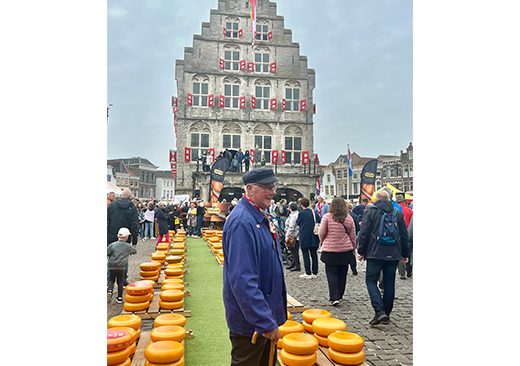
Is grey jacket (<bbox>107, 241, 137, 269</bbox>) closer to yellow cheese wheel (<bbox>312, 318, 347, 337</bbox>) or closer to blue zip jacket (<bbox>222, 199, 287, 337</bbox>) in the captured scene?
yellow cheese wheel (<bbox>312, 318, 347, 337</bbox>)

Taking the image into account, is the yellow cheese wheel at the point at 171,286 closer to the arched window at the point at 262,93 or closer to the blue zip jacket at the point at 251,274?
the blue zip jacket at the point at 251,274

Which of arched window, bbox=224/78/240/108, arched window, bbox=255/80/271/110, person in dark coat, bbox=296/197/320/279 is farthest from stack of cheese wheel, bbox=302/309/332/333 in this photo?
arched window, bbox=255/80/271/110

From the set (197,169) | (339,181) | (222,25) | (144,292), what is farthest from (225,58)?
(339,181)

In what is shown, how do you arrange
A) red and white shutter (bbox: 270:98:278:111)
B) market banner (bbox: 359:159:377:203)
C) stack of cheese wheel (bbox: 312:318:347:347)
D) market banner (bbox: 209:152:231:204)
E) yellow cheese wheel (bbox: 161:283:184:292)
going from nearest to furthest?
1. stack of cheese wheel (bbox: 312:318:347:347)
2. yellow cheese wheel (bbox: 161:283:184:292)
3. market banner (bbox: 359:159:377:203)
4. market banner (bbox: 209:152:231:204)
5. red and white shutter (bbox: 270:98:278:111)

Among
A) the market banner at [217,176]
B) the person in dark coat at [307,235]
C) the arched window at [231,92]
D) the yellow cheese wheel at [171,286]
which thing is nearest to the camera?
the yellow cheese wheel at [171,286]

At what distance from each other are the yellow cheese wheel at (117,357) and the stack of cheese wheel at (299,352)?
131 centimetres

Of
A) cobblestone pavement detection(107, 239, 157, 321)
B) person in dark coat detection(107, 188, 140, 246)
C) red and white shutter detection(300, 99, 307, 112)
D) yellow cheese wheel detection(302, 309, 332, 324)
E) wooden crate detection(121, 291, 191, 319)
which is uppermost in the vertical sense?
red and white shutter detection(300, 99, 307, 112)

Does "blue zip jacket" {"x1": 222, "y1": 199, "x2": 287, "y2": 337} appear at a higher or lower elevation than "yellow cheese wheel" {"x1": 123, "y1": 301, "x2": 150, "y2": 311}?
higher

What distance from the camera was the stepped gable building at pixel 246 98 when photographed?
2875 centimetres

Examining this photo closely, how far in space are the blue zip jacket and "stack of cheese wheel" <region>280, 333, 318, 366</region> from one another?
0.79 meters

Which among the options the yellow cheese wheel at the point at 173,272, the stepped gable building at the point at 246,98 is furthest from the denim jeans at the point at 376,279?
the stepped gable building at the point at 246,98

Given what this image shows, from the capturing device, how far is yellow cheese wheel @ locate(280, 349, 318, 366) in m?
3.07
